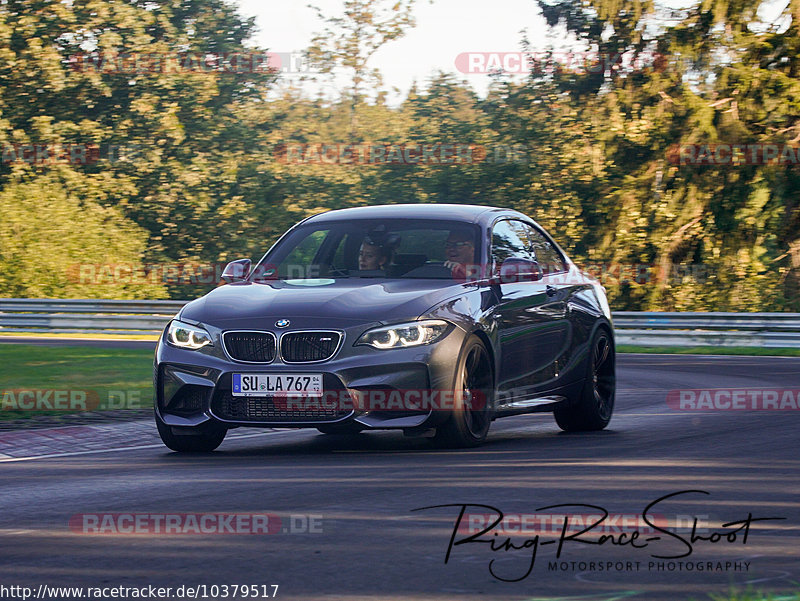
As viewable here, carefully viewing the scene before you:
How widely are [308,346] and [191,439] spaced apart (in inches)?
49.5

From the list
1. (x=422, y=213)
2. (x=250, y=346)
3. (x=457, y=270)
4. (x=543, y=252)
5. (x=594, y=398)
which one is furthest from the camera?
(x=543, y=252)

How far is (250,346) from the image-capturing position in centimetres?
848

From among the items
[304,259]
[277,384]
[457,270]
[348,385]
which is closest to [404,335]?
[348,385]

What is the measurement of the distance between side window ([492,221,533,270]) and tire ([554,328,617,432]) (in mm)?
1032

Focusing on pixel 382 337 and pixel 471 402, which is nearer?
pixel 382 337

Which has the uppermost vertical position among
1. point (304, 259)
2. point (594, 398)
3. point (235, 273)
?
point (304, 259)

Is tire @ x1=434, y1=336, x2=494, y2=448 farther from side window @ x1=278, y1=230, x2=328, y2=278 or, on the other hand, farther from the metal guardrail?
the metal guardrail

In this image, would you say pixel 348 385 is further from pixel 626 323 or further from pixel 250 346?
pixel 626 323

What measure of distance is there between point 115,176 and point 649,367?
Result: 2692cm

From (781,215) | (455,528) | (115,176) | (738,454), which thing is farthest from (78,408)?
(115,176)

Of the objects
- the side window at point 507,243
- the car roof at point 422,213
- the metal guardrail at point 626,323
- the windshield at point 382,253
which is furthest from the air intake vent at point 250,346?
the metal guardrail at point 626,323

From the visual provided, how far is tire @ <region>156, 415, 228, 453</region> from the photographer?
29.3 feet

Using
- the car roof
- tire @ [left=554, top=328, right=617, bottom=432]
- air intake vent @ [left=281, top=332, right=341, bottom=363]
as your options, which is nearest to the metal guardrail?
tire @ [left=554, top=328, right=617, bottom=432]

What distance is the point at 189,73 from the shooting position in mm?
43938
